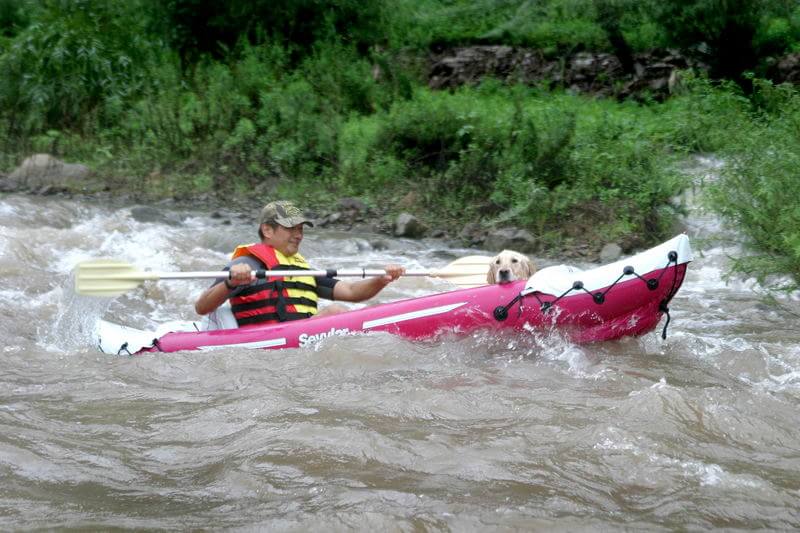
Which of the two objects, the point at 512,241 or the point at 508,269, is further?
the point at 512,241

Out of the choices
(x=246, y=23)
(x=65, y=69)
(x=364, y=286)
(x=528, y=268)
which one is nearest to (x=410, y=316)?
(x=364, y=286)

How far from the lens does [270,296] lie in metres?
5.70

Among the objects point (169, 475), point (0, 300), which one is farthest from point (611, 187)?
point (169, 475)

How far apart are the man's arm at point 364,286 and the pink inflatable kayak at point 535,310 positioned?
0.26 m

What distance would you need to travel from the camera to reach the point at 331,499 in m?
3.39

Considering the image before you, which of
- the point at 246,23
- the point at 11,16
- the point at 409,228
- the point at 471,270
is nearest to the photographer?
the point at 471,270

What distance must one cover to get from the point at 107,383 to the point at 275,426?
1.25 metres

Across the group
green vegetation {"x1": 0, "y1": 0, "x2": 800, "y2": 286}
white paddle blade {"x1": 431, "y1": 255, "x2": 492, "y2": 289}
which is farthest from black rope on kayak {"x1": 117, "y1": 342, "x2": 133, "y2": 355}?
green vegetation {"x1": 0, "y1": 0, "x2": 800, "y2": 286}

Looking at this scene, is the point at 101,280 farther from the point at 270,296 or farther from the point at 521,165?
the point at 521,165

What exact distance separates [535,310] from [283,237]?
1483 mm

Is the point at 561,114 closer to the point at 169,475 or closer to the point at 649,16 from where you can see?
the point at 649,16

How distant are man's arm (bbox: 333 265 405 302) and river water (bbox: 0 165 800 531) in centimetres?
44

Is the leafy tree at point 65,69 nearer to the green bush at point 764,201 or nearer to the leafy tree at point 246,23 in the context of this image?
the leafy tree at point 246,23

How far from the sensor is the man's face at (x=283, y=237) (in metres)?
5.70
